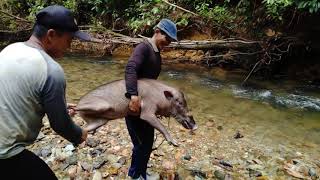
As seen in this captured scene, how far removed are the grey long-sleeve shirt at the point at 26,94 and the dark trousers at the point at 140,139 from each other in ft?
5.21

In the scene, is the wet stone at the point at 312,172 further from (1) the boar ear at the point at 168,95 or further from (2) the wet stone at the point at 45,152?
(2) the wet stone at the point at 45,152

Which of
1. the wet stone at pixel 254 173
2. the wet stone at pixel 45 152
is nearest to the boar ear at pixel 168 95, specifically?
the wet stone at pixel 254 173

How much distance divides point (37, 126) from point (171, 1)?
32.1 feet

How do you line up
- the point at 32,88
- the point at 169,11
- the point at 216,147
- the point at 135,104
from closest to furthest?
the point at 32,88
the point at 135,104
the point at 216,147
the point at 169,11

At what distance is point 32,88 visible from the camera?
7.76ft

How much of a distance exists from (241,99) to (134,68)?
4.97 m

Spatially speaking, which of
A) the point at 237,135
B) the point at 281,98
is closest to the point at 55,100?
the point at 237,135

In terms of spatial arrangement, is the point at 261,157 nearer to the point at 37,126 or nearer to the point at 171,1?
the point at 37,126

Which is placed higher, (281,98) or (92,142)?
(92,142)

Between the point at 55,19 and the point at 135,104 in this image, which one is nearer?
the point at 55,19

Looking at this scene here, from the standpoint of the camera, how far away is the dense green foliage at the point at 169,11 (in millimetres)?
9109

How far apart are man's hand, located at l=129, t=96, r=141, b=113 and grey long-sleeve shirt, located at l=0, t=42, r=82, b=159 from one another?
1264 mm

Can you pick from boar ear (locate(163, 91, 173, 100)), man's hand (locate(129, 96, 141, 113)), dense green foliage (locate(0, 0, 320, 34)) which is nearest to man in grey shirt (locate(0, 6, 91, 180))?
man's hand (locate(129, 96, 141, 113))

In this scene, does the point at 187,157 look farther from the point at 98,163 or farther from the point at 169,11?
the point at 169,11
